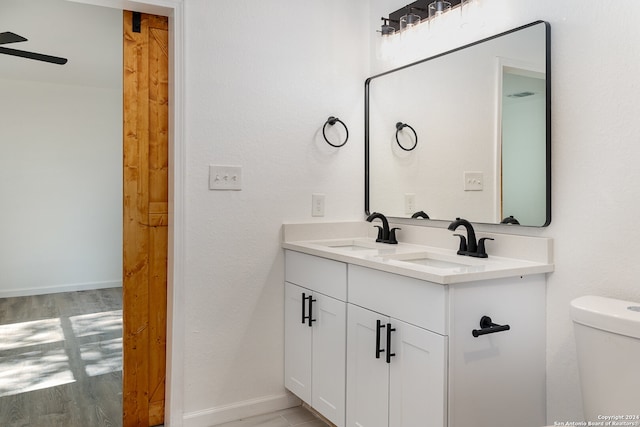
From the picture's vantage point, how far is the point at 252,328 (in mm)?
2355

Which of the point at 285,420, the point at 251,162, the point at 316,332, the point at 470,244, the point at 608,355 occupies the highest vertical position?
the point at 251,162

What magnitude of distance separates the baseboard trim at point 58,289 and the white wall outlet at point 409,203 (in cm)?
444

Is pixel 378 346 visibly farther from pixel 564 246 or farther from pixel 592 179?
pixel 592 179

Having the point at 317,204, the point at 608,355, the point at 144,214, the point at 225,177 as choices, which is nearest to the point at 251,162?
the point at 225,177

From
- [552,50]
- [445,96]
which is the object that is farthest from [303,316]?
[552,50]

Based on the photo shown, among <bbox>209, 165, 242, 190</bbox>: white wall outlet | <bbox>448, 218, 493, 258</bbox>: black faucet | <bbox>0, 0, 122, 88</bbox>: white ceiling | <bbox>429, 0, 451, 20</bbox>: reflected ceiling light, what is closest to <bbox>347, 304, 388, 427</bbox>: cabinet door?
<bbox>448, 218, 493, 258</bbox>: black faucet

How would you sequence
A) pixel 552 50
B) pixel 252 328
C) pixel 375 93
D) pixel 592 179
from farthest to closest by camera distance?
pixel 375 93, pixel 252 328, pixel 552 50, pixel 592 179

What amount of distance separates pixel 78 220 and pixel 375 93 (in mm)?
4189

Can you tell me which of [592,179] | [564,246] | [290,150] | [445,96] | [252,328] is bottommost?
[252,328]

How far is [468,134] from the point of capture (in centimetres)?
204

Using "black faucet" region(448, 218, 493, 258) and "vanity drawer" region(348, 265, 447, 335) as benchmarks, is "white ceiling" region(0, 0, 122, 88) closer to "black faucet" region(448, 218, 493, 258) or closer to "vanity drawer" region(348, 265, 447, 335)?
"vanity drawer" region(348, 265, 447, 335)

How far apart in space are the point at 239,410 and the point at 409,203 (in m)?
1.29

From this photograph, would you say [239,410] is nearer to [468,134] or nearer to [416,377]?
[416,377]

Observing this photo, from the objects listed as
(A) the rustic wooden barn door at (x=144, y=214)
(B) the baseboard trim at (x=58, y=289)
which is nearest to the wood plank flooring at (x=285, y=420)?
(A) the rustic wooden barn door at (x=144, y=214)
